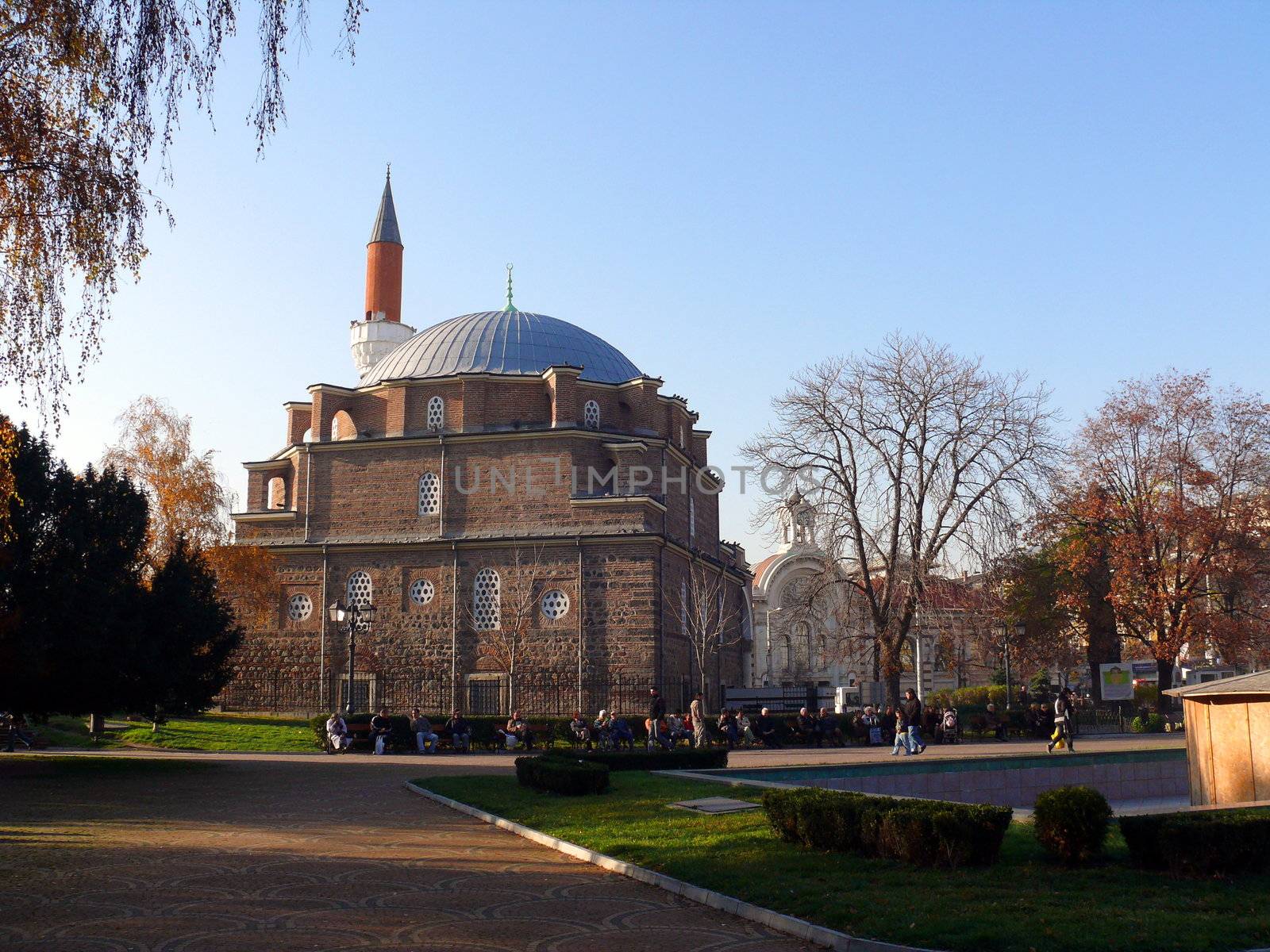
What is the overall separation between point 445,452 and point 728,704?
11738 millimetres

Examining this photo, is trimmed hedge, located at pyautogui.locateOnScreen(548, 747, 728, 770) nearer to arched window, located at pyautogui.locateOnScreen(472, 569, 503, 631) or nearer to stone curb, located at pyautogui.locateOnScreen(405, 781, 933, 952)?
stone curb, located at pyautogui.locateOnScreen(405, 781, 933, 952)

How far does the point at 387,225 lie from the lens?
45.2 m

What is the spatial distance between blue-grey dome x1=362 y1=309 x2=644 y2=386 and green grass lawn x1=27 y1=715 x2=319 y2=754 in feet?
38.8

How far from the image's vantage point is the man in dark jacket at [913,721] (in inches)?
865

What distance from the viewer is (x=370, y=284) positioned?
45.4m

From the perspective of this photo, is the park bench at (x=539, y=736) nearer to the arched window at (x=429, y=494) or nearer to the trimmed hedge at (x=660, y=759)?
the trimmed hedge at (x=660, y=759)

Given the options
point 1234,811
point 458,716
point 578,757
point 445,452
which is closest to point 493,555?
point 445,452

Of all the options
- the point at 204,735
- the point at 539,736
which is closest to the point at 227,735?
the point at 204,735

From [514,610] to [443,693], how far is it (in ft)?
10.2

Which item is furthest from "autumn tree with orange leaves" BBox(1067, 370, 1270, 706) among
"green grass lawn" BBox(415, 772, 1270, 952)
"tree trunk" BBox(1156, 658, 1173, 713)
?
"green grass lawn" BBox(415, 772, 1270, 952)

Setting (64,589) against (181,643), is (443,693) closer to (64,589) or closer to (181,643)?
(181,643)

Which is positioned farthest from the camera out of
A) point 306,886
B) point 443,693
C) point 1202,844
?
point 443,693

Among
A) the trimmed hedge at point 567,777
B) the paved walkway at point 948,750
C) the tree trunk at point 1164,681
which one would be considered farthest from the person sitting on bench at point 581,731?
the tree trunk at point 1164,681

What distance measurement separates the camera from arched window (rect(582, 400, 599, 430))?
35656mm
